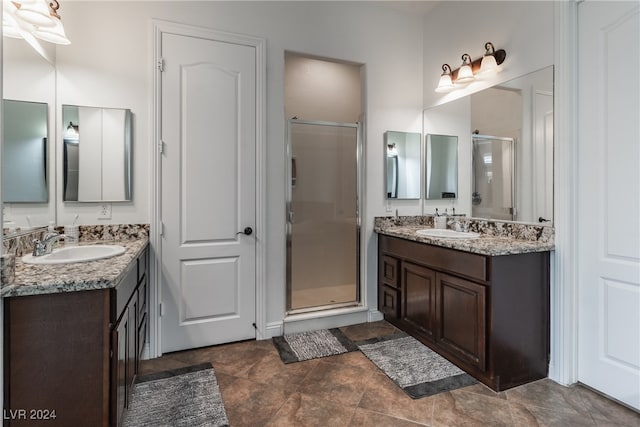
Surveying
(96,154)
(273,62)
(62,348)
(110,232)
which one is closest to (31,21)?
(96,154)

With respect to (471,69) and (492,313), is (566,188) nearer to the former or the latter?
(492,313)

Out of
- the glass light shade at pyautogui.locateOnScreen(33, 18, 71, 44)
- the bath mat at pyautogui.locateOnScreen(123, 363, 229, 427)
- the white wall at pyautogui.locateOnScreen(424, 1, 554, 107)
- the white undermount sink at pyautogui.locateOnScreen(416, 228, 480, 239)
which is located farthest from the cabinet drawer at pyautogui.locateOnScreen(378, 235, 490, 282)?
the glass light shade at pyautogui.locateOnScreen(33, 18, 71, 44)

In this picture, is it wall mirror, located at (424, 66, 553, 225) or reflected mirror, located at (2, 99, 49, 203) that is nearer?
reflected mirror, located at (2, 99, 49, 203)

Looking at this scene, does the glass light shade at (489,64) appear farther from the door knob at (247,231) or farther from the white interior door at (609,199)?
Result: the door knob at (247,231)

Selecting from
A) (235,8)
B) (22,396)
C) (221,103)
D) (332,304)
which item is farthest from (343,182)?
(22,396)

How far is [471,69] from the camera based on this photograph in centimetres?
264

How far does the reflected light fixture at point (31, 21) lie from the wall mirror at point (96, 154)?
487 mm

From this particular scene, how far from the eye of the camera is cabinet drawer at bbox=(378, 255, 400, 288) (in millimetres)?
2848

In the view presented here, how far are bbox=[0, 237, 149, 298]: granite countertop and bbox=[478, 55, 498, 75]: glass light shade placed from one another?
2.63 meters

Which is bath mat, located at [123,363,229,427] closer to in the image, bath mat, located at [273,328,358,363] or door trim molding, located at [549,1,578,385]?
bath mat, located at [273,328,358,363]

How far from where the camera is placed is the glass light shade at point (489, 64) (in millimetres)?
2438

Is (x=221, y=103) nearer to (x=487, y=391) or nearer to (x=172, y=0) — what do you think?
(x=172, y=0)

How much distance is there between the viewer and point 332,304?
3.19 metres

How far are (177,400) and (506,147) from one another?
8.95 ft
